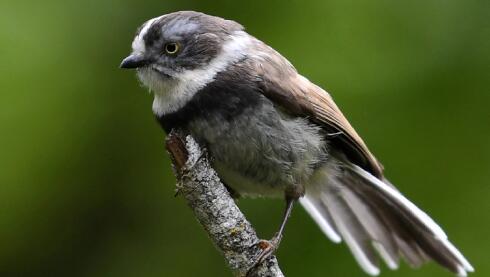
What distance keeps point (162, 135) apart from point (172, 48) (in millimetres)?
1258

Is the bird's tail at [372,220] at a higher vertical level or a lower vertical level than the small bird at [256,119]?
lower

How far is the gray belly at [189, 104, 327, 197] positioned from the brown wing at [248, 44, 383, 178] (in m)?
0.06

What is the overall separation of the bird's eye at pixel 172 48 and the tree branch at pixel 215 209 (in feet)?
2.04

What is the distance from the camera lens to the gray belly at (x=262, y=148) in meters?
5.66

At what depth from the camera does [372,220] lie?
257 inches

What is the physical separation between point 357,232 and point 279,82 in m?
1.12

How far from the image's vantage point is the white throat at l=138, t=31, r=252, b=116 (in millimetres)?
5691

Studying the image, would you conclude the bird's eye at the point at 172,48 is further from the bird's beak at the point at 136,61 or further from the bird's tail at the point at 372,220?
the bird's tail at the point at 372,220

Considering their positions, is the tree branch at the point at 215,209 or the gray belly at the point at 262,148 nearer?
the tree branch at the point at 215,209

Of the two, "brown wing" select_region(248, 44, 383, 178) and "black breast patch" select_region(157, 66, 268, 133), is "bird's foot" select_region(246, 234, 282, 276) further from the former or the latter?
"brown wing" select_region(248, 44, 383, 178)

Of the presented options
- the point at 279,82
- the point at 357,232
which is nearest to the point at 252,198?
the point at 357,232

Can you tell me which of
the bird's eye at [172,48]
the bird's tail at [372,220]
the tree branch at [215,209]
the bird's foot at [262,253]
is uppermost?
the bird's eye at [172,48]

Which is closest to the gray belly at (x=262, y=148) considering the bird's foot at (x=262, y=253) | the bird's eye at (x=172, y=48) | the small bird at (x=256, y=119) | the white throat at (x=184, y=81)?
the small bird at (x=256, y=119)

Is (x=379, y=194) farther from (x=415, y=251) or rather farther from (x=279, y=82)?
(x=279, y=82)
